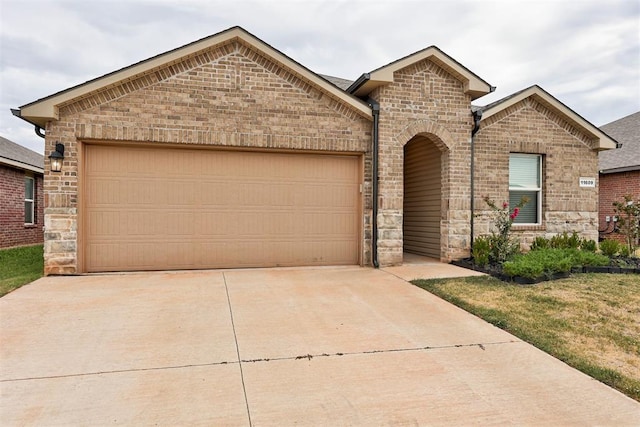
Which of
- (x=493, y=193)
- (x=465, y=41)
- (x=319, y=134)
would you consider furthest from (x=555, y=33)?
(x=319, y=134)

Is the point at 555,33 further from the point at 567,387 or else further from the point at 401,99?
the point at 567,387

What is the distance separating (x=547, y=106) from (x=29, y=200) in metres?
17.2

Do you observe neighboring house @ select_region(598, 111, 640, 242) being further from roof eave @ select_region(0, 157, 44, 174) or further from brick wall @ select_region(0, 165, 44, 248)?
brick wall @ select_region(0, 165, 44, 248)

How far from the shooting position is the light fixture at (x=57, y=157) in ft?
23.4

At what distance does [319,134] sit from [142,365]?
19.9ft

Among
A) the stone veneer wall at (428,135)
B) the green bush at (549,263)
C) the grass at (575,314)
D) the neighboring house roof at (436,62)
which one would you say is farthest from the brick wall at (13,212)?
the green bush at (549,263)

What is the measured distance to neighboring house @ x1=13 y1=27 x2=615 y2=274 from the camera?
293 inches

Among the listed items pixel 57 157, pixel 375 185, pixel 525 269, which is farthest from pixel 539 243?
pixel 57 157

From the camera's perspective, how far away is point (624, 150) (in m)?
15.8

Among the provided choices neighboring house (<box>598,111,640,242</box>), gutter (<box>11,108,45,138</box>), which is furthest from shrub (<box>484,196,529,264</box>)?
gutter (<box>11,108,45,138</box>)

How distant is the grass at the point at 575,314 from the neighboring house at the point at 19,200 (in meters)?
13.2

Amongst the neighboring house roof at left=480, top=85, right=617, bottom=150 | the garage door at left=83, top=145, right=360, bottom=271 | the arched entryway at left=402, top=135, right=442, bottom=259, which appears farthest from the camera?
the arched entryway at left=402, top=135, right=442, bottom=259

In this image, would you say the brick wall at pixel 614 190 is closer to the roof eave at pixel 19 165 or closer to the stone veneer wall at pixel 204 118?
the stone veneer wall at pixel 204 118

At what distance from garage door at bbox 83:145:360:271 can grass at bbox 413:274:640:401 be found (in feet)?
9.01
